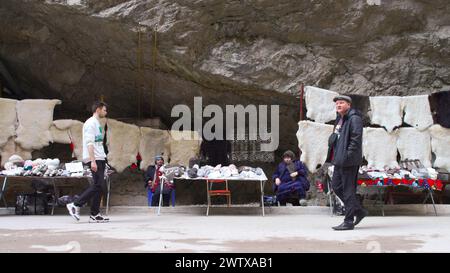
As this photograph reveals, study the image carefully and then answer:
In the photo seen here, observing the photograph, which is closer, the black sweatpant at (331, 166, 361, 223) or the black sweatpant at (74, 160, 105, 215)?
the black sweatpant at (331, 166, 361, 223)

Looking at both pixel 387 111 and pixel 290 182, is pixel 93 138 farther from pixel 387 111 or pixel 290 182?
pixel 387 111

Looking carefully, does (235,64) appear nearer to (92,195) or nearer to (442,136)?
(442,136)

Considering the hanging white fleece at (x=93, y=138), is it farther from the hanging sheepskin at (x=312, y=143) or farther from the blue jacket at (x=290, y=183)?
the hanging sheepskin at (x=312, y=143)

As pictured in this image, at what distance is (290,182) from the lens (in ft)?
34.6

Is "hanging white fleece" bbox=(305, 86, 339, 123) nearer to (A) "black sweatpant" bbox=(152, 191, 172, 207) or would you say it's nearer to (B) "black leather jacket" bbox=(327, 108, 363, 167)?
(A) "black sweatpant" bbox=(152, 191, 172, 207)

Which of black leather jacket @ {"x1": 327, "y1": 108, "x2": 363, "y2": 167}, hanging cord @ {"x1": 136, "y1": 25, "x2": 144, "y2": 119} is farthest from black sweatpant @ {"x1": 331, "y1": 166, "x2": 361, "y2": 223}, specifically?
hanging cord @ {"x1": 136, "y1": 25, "x2": 144, "y2": 119}

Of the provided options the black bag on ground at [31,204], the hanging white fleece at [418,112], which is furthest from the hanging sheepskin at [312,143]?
the black bag on ground at [31,204]

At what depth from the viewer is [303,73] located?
1295cm

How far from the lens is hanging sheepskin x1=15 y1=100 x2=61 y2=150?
11617mm

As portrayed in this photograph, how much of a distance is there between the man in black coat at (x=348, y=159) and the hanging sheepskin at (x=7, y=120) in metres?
8.18

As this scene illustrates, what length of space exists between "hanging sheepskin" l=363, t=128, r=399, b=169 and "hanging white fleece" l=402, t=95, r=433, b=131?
46 cm

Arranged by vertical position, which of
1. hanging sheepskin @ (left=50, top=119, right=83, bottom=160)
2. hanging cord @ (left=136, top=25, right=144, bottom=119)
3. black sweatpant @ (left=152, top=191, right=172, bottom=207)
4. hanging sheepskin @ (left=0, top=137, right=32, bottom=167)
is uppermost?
hanging cord @ (left=136, top=25, right=144, bottom=119)

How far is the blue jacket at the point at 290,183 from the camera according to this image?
10.5 metres

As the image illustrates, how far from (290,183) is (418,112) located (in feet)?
11.3
